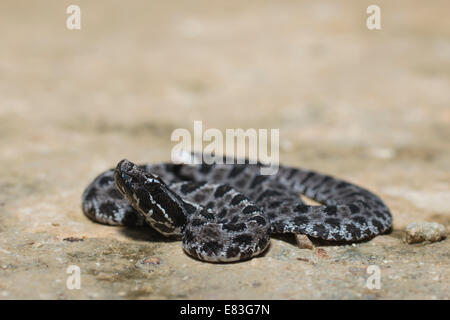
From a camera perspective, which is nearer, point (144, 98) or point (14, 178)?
point (14, 178)

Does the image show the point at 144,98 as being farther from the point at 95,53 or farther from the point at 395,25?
the point at 395,25

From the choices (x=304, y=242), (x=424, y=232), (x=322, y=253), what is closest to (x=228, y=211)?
(x=304, y=242)

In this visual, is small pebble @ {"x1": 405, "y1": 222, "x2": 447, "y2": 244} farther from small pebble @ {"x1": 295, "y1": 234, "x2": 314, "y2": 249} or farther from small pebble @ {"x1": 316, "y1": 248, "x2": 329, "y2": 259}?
small pebble @ {"x1": 295, "y1": 234, "x2": 314, "y2": 249}

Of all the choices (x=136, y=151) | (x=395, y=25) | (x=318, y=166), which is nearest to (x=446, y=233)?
(x=318, y=166)

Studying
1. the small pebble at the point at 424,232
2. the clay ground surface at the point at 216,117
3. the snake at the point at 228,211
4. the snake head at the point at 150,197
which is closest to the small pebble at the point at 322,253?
the clay ground surface at the point at 216,117

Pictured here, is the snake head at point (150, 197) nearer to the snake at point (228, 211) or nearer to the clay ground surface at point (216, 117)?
the snake at point (228, 211)

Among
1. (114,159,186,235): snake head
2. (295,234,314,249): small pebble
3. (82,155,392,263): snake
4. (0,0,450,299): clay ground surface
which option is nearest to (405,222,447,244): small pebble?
(0,0,450,299): clay ground surface
